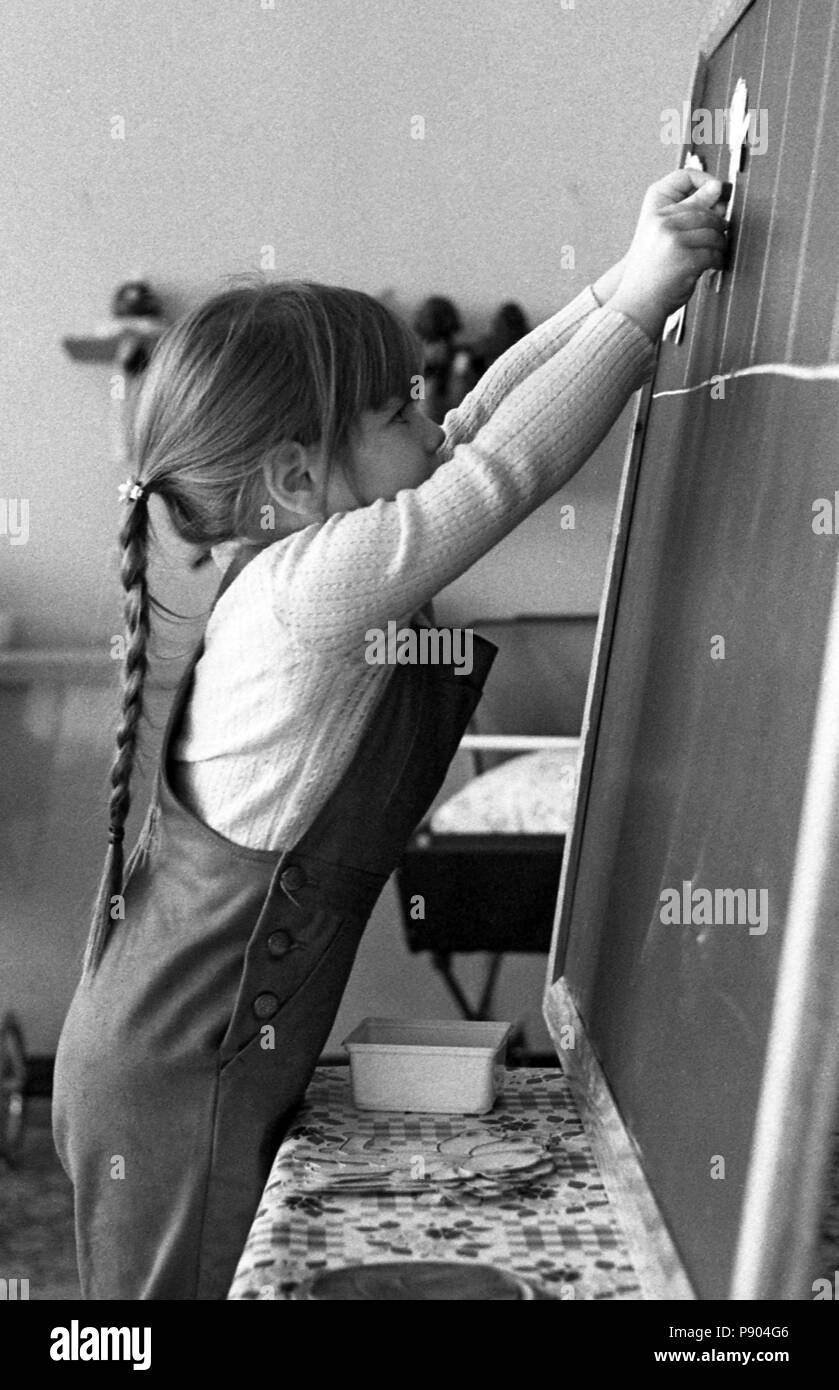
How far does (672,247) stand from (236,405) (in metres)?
0.29

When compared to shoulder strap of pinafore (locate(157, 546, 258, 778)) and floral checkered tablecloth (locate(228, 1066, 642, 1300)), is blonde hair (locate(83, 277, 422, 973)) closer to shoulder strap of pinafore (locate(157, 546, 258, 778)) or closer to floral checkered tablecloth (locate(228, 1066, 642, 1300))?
shoulder strap of pinafore (locate(157, 546, 258, 778))

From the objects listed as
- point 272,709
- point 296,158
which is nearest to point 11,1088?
point 296,158

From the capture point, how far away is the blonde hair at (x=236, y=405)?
3.38 ft

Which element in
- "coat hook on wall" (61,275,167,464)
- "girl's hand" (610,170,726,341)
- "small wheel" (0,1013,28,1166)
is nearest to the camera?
"girl's hand" (610,170,726,341)

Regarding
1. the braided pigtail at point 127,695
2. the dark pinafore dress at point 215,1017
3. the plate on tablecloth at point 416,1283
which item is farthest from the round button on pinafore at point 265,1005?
the plate on tablecloth at point 416,1283

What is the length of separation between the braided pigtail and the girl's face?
0.13 meters

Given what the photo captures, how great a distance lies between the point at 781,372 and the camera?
73 centimetres

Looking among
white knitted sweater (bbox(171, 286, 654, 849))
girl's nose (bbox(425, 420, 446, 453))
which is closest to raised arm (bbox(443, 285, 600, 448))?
girl's nose (bbox(425, 420, 446, 453))

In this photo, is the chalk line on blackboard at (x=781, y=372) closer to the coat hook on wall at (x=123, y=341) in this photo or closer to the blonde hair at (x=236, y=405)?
the blonde hair at (x=236, y=405)

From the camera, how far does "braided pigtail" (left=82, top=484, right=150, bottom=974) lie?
3.49 feet

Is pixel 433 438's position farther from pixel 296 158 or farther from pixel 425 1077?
pixel 296 158

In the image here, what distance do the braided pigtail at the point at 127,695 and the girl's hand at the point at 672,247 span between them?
1.13 feet

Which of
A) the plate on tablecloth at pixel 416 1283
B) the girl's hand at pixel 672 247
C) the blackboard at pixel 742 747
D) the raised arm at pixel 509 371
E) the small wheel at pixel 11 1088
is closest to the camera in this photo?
the blackboard at pixel 742 747

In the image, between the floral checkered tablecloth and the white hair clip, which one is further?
the white hair clip
